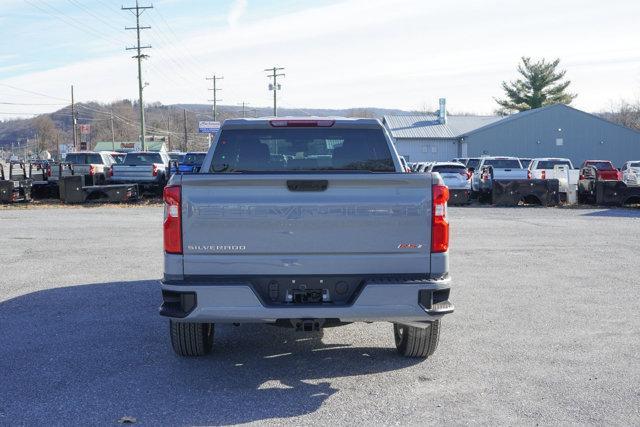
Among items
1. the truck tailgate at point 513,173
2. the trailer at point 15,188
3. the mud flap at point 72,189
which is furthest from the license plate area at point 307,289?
the truck tailgate at point 513,173

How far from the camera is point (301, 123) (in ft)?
19.6

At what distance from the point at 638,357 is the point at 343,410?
2.86 m

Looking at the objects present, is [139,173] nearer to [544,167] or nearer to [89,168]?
[89,168]

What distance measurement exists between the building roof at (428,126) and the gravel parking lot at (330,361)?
2061 inches

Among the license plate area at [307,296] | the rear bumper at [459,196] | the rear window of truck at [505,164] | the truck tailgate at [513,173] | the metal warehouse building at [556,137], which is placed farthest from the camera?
the metal warehouse building at [556,137]

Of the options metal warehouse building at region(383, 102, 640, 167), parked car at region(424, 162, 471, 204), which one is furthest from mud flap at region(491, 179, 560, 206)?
metal warehouse building at region(383, 102, 640, 167)

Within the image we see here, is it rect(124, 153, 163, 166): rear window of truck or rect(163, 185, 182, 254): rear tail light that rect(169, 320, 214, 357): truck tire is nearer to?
rect(163, 185, 182, 254): rear tail light

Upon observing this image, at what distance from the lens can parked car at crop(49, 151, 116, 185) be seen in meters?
26.4

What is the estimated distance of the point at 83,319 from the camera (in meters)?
7.27

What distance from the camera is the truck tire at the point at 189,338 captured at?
5586 mm

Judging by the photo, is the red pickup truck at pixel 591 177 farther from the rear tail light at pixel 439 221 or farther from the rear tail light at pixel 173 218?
the rear tail light at pixel 173 218

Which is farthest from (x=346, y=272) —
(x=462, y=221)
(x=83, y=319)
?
(x=462, y=221)

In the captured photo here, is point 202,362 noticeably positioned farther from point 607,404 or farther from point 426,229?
point 607,404

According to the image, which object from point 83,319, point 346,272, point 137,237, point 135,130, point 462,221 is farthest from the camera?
point 135,130
